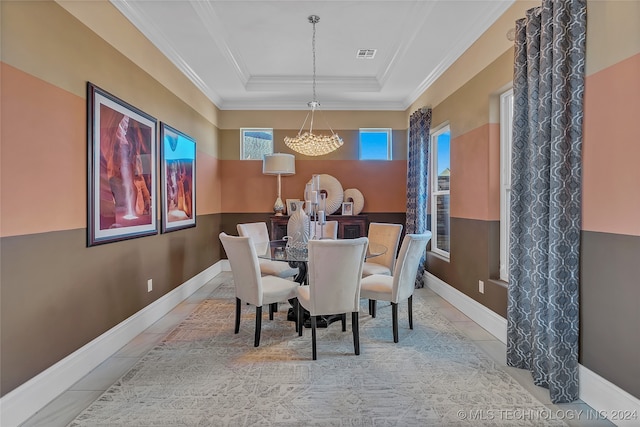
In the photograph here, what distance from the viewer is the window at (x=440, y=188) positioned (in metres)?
A: 4.58

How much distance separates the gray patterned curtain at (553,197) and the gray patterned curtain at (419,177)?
2286mm

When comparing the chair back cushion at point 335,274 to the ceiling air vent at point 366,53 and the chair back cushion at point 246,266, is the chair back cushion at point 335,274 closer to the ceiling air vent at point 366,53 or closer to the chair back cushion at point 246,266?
the chair back cushion at point 246,266

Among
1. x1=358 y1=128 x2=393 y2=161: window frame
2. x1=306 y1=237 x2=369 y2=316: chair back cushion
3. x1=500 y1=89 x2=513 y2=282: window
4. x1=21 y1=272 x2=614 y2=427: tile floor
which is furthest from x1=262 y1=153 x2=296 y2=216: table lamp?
x1=500 y1=89 x2=513 y2=282: window

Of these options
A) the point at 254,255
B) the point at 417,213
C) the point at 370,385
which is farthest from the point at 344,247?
the point at 417,213

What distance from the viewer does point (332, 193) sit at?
5.65 metres

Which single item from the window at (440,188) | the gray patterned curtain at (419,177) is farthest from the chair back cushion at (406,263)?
the gray patterned curtain at (419,177)

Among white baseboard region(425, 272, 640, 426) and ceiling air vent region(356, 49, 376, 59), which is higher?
ceiling air vent region(356, 49, 376, 59)

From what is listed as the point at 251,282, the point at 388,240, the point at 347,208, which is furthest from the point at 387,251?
the point at 347,208

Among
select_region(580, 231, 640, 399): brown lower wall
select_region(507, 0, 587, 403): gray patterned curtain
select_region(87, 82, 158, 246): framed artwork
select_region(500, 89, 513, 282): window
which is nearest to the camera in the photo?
select_region(580, 231, 640, 399): brown lower wall

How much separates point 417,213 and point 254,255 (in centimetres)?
285

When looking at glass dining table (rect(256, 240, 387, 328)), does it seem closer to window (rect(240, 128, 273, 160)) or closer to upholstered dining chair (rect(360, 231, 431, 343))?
upholstered dining chair (rect(360, 231, 431, 343))

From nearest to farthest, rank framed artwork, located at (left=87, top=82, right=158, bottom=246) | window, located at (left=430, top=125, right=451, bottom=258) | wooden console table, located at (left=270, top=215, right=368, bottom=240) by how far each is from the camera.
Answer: framed artwork, located at (left=87, top=82, right=158, bottom=246)
window, located at (left=430, top=125, right=451, bottom=258)
wooden console table, located at (left=270, top=215, right=368, bottom=240)

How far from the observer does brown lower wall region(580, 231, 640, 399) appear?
70.2 inches

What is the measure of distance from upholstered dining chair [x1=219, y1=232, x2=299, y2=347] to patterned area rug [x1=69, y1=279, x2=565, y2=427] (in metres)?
0.38
